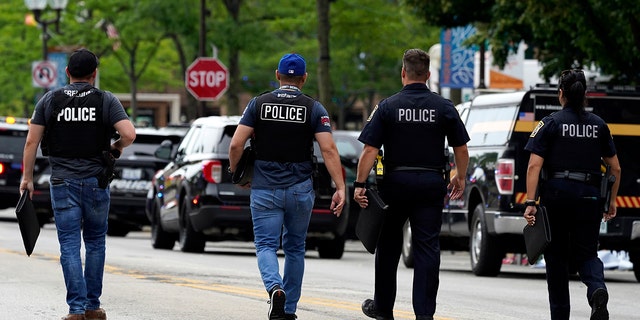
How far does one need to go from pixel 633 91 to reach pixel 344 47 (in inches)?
1618

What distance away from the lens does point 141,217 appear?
87.6ft

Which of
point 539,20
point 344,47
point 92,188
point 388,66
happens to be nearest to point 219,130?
point 539,20

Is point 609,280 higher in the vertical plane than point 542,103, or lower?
lower

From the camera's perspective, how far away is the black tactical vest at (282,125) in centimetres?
1093

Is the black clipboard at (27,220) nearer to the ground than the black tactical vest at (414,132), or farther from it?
nearer to the ground

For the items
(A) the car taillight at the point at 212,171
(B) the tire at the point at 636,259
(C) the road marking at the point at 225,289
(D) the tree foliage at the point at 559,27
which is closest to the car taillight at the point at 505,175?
(B) the tire at the point at 636,259

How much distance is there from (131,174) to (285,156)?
15644 millimetres

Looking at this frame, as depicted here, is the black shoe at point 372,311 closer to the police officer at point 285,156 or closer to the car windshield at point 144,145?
the police officer at point 285,156

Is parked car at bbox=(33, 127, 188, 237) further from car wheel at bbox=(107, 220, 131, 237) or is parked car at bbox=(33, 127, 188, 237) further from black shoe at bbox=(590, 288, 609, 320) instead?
black shoe at bbox=(590, 288, 609, 320)

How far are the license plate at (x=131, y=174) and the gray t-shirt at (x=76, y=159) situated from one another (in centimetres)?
1546

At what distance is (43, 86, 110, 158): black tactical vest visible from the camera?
10852mm

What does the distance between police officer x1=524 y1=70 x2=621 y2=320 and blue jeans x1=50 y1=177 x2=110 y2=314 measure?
9.49 ft

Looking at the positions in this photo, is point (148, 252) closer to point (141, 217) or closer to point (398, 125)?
point (141, 217)

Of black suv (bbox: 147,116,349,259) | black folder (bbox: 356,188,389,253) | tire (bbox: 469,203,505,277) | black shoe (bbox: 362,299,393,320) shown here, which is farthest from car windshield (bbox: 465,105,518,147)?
black folder (bbox: 356,188,389,253)
